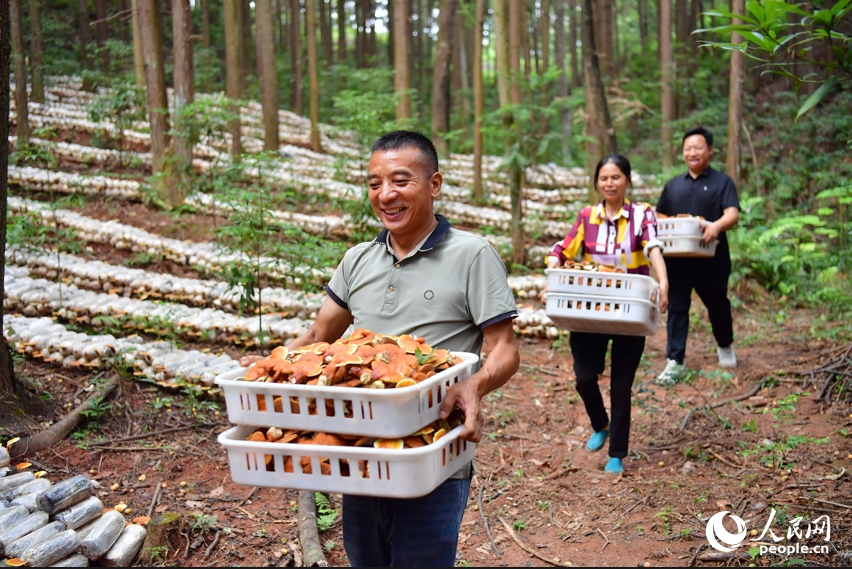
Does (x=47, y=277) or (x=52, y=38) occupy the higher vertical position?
(x=52, y=38)

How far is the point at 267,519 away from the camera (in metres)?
4.29

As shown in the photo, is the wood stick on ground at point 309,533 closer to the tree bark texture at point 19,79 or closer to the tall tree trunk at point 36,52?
the tree bark texture at point 19,79

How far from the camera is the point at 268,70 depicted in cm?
1532

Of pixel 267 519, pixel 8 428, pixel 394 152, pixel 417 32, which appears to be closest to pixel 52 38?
pixel 417 32

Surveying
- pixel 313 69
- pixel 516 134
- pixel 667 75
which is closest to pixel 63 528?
pixel 516 134

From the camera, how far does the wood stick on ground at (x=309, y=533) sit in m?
3.70

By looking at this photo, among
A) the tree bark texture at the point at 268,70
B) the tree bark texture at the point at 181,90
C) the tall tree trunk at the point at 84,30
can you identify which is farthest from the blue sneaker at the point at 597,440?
the tall tree trunk at the point at 84,30

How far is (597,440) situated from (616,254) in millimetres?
1418

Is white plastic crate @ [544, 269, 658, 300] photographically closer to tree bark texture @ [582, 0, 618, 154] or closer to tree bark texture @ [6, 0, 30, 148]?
tree bark texture @ [582, 0, 618, 154]

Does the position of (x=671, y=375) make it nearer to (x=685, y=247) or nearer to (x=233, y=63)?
(x=685, y=247)

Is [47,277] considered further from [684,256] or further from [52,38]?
[52,38]

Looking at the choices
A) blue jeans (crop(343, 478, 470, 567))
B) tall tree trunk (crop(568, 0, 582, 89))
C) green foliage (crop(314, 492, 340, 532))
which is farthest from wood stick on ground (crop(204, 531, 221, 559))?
tall tree trunk (crop(568, 0, 582, 89))

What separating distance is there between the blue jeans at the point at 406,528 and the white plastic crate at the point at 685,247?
4081mm

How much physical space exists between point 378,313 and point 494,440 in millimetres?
3378
